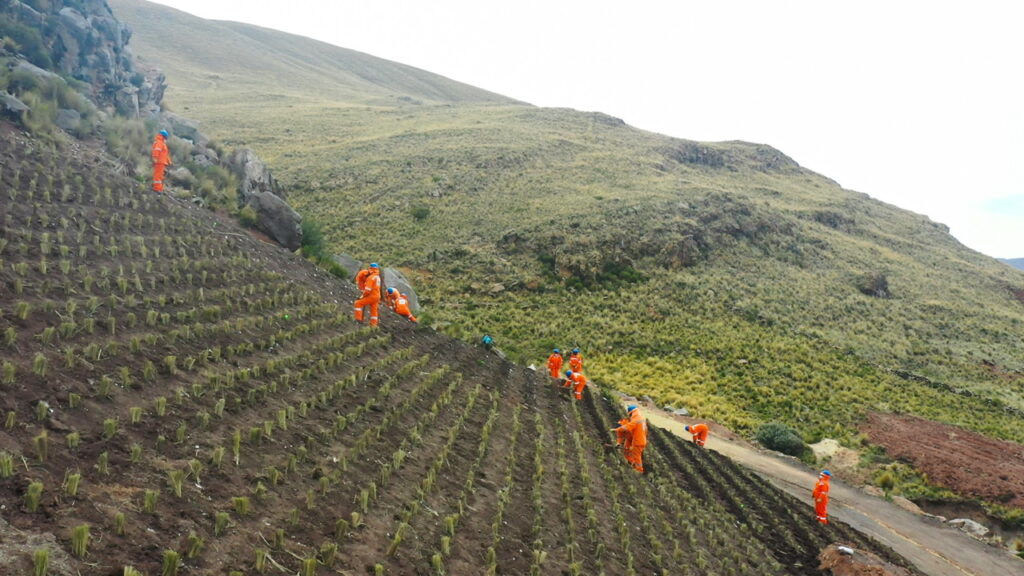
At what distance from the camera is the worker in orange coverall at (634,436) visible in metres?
13.5

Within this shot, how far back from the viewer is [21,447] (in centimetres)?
561

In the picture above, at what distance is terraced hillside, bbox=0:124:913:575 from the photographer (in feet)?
18.3

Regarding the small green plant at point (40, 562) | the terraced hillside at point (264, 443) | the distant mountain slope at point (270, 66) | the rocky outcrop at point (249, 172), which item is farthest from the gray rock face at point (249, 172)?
the distant mountain slope at point (270, 66)

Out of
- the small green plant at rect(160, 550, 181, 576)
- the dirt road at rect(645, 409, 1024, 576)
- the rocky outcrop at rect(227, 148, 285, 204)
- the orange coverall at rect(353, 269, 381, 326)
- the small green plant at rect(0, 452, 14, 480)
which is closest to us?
the small green plant at rect(160, 550, 181, 576)

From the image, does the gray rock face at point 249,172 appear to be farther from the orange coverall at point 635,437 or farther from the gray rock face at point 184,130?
the orange coverall at point 635,437

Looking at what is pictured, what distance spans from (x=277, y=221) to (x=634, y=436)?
57.7 ft

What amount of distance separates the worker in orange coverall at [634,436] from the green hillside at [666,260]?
11921mm

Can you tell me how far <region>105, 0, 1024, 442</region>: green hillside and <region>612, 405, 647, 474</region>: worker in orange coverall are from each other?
39.1 feet

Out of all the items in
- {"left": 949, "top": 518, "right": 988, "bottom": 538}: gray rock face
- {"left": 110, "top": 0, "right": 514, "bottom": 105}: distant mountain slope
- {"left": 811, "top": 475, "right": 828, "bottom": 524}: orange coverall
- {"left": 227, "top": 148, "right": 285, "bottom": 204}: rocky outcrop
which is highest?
{"left": 110, "top": 0, "right": 514, "bottom": 105}: distant mountain slope

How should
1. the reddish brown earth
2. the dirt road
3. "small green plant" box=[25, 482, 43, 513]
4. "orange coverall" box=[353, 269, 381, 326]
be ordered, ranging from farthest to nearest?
the reddish brown earth → the dirt road → "orange coverall" box=[353, 269, 381, 326] → "small green plant" box=[25, 482, 43, 513]

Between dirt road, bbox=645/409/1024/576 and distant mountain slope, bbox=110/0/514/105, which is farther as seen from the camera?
distant mountain slope, bbox=110/0/514/105

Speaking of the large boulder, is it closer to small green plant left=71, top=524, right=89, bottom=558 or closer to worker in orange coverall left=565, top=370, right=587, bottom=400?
worker in orange coverall left=565, top=370, right=587, bottom=400

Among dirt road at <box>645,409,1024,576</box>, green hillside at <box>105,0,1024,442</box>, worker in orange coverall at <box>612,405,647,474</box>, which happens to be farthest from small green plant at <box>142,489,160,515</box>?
green hillside at <box>105,0,1024,442</box>

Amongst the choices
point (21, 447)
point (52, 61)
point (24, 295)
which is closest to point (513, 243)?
point (52, 61)
